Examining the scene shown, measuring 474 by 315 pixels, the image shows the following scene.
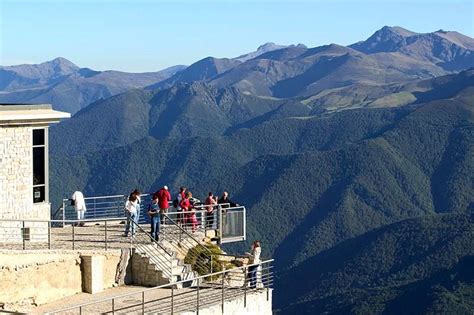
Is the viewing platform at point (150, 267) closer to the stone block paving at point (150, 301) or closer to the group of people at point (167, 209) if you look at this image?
the stone block paving at point (150, 301)

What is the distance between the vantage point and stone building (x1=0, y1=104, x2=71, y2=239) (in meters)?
33.0

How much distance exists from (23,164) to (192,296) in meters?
7.66

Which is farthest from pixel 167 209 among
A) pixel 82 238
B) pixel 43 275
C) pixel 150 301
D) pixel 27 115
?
pixel 150 301

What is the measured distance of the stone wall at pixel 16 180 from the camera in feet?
108

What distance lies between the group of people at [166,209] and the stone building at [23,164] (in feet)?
8.80

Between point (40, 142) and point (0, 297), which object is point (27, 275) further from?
point (40, 142)

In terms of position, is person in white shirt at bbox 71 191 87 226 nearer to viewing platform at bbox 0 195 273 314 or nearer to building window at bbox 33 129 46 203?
viewing platform at bbox 0 195 273 314

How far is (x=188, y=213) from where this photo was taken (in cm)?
3747

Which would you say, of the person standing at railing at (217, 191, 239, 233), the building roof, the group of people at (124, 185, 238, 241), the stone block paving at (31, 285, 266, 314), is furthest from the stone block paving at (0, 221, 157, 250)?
the building roof

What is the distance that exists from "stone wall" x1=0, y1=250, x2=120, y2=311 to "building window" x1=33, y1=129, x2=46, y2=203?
485 centimetres

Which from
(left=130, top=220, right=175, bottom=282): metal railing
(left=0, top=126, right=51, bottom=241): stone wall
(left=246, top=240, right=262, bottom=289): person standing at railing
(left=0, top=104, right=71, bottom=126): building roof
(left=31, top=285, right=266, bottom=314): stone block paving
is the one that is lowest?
(left=31, top=285, right=266, bottom=314): stone block paving

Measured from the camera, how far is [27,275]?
28.4 metres

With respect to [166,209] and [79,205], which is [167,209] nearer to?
[166,209]

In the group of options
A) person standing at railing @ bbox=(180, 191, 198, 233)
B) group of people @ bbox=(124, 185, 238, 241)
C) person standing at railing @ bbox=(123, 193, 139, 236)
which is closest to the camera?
group of people @ bbox=(124, 185, 238, 241)
